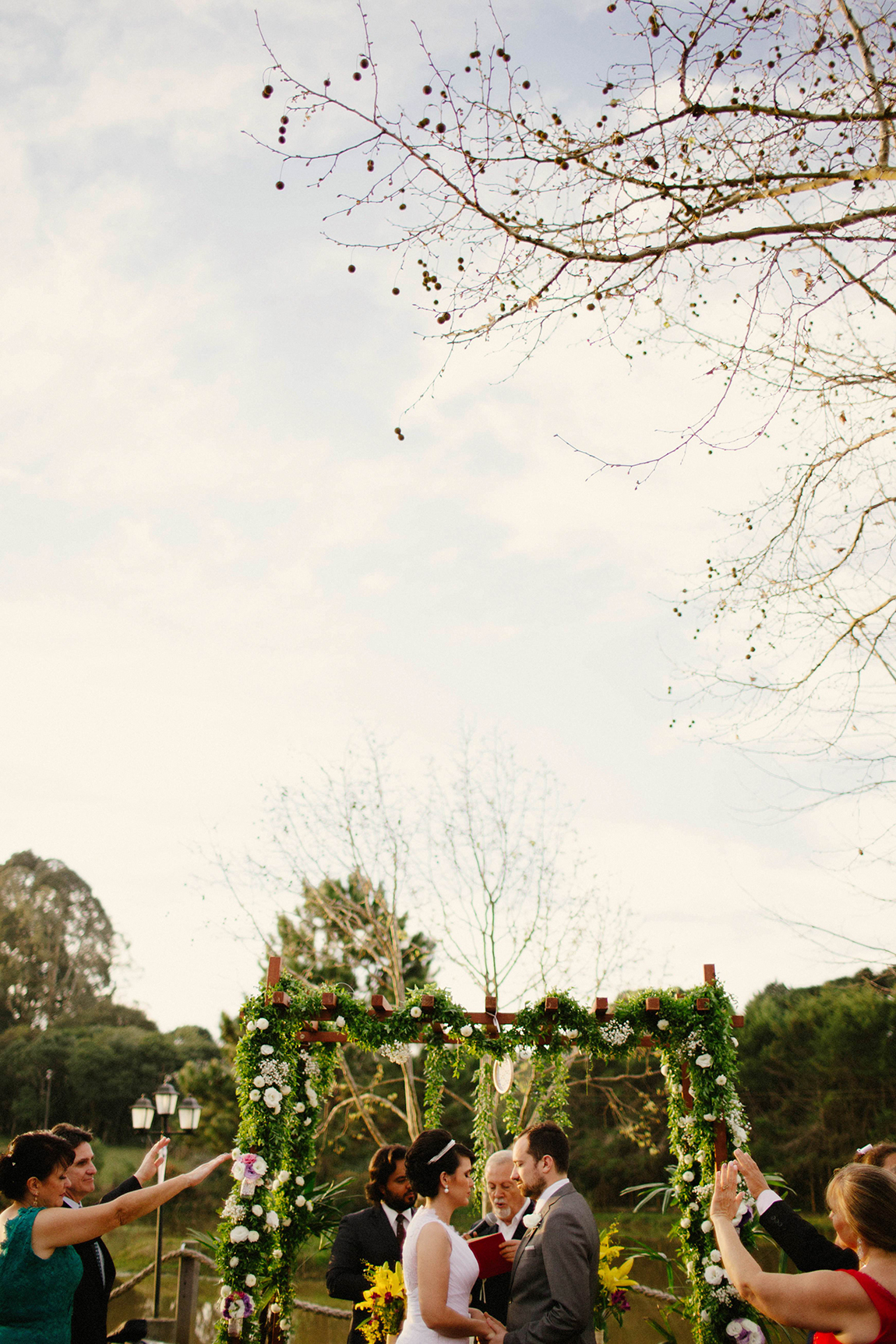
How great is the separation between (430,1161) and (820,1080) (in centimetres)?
1547

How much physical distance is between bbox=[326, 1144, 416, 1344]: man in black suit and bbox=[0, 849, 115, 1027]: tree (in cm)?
2497

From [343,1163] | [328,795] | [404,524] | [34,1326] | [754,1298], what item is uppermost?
[404,524]

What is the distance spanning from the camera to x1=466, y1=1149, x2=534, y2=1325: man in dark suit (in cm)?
379

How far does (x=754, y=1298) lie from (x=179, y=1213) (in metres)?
18.6

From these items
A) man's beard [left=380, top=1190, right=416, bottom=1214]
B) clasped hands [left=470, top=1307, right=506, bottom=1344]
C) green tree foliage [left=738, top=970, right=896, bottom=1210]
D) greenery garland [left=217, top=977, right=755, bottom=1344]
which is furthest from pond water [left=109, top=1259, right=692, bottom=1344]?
clasped hands [left=470, top=1307, right=506, bottom=1344]

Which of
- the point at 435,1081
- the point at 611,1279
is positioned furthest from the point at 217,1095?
the point at 611,1279

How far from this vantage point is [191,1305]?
24.6ft

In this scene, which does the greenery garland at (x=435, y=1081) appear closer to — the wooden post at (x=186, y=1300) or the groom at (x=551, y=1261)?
the wooden post at (x=186, y=1300)

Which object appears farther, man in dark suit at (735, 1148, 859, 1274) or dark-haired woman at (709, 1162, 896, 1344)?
man in dark suit at (735, 1148, 859, 1274)

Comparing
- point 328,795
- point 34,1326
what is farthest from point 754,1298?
point 328,795

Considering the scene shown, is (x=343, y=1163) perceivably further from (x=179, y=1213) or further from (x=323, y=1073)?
(x=323, y=1073)

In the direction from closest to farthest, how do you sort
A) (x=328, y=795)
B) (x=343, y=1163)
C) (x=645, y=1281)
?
(x=328, y=795), (x=645, y=1281), (x=343, y=1163)

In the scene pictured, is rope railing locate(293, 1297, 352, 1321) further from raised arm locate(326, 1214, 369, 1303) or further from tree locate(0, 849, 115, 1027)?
tree locate(0, 849, 115, 1027)

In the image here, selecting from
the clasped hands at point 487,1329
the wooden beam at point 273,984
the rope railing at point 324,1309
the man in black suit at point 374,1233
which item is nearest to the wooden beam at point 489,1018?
the wooden beam at point 273,984
